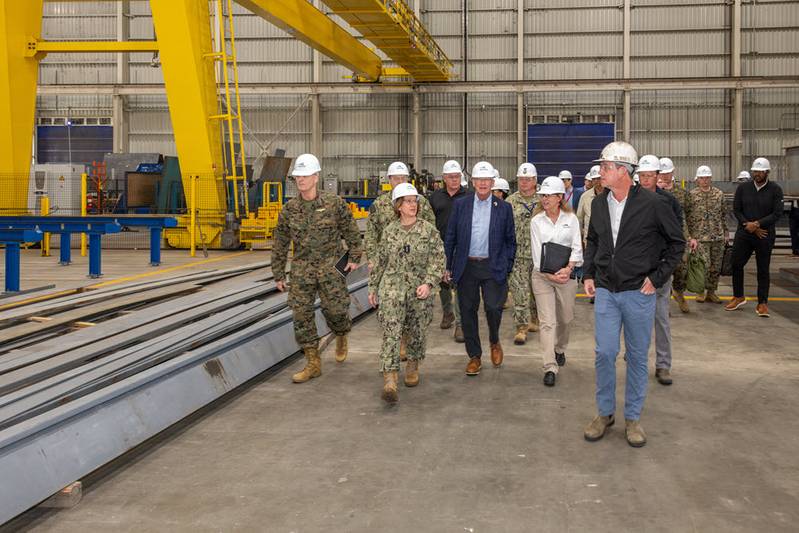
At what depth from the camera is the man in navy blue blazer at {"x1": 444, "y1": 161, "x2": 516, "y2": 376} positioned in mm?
7125

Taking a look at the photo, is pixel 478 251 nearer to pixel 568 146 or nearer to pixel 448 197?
pixel 448 197

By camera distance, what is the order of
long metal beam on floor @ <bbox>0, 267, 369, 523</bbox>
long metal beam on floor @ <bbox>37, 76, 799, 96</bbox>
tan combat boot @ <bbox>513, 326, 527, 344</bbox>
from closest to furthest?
long metal beam on floor @ <bbox>0, 267, 369, 523</bbox> < tan combat boot @ <bbox>513, 326, 527, 344</bbox> < long metal beam on floor @ <bbox>37, 76, 799, 96</bbox>

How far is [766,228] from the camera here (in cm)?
1062

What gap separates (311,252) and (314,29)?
638 inches

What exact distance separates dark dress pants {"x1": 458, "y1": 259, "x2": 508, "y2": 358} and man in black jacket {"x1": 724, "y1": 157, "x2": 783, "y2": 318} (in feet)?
16.4

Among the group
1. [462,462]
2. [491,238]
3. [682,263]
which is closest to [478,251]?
[491,238]

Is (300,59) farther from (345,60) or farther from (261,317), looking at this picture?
(261,317)

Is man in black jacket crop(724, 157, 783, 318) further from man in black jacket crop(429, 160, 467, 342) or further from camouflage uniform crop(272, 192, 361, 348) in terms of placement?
camouflage uniform crop(272, 192, 361, 348)

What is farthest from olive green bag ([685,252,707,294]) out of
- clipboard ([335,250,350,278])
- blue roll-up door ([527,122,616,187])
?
blue roll-up door ([527,122,616,187])

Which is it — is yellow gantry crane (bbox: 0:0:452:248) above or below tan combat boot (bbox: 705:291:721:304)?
above

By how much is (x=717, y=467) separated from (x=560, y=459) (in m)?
0.91

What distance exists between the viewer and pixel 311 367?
23.5 feet

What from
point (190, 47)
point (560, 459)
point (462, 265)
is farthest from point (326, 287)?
point (190, 47)

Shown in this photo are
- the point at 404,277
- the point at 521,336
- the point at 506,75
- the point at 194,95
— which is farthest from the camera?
the point at 506,75
